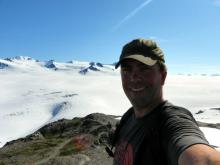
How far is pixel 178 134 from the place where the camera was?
3.45 m

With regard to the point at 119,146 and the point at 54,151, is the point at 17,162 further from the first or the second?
the point at 119,146

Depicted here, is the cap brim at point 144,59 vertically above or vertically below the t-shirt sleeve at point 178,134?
above

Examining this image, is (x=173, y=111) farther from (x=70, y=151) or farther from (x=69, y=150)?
(x=69, y=150)

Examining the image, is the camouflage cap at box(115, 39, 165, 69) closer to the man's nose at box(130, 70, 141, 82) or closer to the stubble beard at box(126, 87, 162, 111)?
the man's nose at box(130, 70, 141, 82)

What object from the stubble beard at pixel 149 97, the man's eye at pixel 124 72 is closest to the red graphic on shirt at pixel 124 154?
the stubble beard at pixel 149 97

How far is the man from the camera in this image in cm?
329

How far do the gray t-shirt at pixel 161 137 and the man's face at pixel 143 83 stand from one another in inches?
10.4

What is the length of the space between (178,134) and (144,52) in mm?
1770

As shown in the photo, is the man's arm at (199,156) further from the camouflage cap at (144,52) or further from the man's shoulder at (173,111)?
the camouflage cap at (144,52)

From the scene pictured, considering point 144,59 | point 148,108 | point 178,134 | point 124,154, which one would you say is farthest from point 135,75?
point 178,134

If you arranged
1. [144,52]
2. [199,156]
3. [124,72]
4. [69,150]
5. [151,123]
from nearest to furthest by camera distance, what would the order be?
[199,156], [151,123], [144,52], [124,72], [69,150]

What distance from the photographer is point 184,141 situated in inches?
127

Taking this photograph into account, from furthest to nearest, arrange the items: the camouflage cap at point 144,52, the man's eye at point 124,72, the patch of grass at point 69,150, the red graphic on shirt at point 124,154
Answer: the patch of grass at point 69,150 → the man's eye at point 124,72 → the camouflage cap at point 144,52 → the red graphic on shirt at point 124,154

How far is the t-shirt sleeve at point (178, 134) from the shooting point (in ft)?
10.6
